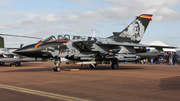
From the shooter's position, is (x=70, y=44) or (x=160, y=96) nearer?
(x=160, y=96)

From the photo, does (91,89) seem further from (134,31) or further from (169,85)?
(134,31)

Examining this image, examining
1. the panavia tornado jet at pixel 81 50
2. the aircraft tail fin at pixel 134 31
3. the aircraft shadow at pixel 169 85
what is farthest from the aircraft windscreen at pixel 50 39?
the aircraft shadow at pixel 169 85

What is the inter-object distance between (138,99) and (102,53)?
38.7ft

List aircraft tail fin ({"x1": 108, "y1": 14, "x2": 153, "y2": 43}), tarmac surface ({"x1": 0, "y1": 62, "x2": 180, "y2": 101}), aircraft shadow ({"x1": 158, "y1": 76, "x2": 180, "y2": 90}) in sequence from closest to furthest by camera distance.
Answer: tarmac surface ({"x1": 0, "y1": 62, "x2": 180, "y2": 101}), aircraft shadow ({"x1": 158, "y1": 76, "x2": 180, "y2": 90}), aircraft tail fin ({"x1": 108, "y1": 14, "x2": 153, "y2": 43})

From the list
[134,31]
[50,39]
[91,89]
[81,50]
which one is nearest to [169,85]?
[91,89]

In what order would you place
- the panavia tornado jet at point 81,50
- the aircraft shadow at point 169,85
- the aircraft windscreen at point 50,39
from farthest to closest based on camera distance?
the aircraft windscreen at point 50,39, the panavia tornado jet at point 81,50, the aircraft shadow at point 169,85

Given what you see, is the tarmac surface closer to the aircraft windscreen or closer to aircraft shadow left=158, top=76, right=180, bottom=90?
aircraft shadow left=158, top=76, right=180, bottom=90

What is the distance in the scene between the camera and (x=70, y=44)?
626 inches

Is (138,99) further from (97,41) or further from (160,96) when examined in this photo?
(97,41)

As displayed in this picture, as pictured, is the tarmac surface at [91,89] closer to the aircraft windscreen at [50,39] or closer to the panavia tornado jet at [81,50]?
the panavia tornado jet at [81,50]

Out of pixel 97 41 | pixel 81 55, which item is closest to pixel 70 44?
pixel 81 55

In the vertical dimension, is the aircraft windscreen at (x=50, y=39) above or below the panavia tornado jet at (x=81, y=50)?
above

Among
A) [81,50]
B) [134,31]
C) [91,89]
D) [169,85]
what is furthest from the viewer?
[134,31]

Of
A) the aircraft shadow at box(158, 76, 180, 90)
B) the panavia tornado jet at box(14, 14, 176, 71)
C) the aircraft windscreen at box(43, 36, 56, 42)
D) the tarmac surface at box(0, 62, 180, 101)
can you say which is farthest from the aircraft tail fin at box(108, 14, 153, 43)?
the aircraft shadow at box(158, 76, 180, 90)
